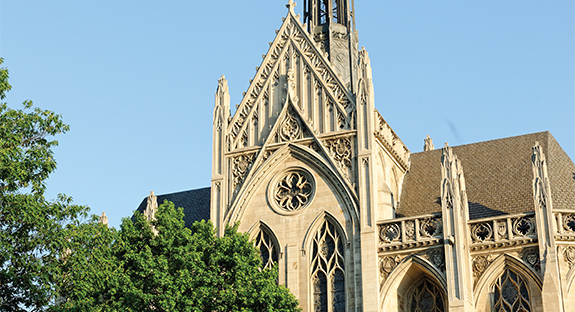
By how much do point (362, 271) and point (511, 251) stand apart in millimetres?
5230

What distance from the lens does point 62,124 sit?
28500 millimetres

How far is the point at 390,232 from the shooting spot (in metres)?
34.8

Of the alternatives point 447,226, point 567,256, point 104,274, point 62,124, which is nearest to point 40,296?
point 104,274

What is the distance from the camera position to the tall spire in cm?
3991

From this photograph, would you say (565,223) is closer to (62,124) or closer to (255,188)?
(255,188)

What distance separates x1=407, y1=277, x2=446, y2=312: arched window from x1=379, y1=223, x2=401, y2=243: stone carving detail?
6.10 ft

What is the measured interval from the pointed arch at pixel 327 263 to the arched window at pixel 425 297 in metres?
2.53

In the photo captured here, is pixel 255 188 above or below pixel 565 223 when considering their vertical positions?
above

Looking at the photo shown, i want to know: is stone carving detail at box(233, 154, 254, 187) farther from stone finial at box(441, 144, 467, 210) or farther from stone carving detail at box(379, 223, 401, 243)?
stone finial at box(441, 144, 467, 210)

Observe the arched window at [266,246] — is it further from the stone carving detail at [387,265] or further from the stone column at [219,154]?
the stone carving detail at [387,265]

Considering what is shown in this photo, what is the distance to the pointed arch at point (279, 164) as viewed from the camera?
118 feet

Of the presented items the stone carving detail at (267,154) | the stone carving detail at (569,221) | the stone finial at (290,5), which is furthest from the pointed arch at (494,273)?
the stone finial at (290,5)

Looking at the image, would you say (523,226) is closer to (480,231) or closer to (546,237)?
(546,237)

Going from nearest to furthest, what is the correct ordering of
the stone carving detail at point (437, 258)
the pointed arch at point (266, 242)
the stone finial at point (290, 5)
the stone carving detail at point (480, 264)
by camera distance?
the stone carving detail at point (480, 264) < the stone carving detail at point (437, 258) < the pointed arch at point (266, 242) < the stone finial at point (290, 5)
